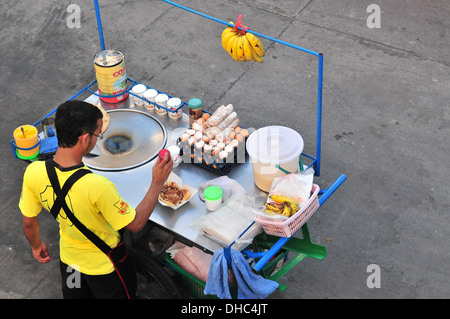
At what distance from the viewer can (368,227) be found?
4488 mm

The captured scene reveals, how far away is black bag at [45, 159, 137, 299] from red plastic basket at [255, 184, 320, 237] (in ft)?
2.85

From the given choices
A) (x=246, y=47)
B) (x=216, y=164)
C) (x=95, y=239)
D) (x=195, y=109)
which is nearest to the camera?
(x=95, y=239)

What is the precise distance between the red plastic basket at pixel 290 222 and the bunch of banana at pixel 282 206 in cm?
5

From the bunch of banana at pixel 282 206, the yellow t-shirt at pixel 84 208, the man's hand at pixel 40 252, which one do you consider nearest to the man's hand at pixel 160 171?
the yellow t-shirt at pixel 84 208

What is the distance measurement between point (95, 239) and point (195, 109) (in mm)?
1320

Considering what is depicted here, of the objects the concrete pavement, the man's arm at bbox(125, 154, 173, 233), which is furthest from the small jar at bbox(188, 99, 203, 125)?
the concrete pavement

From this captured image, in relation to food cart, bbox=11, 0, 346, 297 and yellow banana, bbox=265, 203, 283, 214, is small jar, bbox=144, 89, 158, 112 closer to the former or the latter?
food cart, bbox=11, 0, 346, 297

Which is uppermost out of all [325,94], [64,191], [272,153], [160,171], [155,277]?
[64,191]

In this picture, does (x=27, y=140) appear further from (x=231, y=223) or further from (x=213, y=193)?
(x=231, y=223)

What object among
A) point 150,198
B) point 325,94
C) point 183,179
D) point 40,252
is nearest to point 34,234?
point 40,252

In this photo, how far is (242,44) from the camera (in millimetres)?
3404

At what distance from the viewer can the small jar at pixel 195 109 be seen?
397 centimetres

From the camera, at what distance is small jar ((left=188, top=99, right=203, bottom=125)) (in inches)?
156

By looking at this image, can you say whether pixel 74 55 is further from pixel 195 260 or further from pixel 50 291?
pixel 195 260
